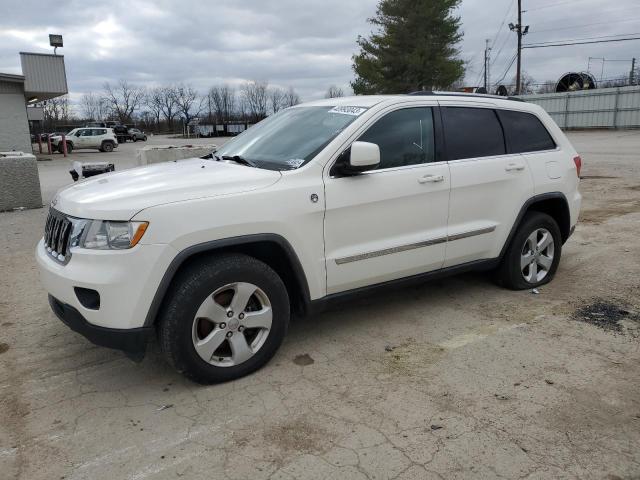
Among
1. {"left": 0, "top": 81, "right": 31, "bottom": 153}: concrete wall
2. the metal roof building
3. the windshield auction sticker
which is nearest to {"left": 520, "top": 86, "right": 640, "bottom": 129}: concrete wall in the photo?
the metal roof building

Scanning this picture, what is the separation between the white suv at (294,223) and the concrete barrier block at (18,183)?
686 centimetres

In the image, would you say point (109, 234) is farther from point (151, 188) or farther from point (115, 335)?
point (115, 335)

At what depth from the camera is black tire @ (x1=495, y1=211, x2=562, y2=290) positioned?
15.8 ft

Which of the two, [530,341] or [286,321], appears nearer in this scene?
[286,321]

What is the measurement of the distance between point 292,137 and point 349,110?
0.48 m

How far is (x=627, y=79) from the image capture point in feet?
143

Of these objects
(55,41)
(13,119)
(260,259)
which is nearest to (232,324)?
(260,259)

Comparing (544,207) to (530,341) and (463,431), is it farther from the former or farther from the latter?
(463,431)

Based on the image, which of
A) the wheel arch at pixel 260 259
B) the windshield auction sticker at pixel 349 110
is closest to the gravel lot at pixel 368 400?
the wheel arch at pixel 260 259

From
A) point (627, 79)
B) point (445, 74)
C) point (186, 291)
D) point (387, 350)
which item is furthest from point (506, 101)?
point (627, 79)

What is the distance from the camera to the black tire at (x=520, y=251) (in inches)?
189

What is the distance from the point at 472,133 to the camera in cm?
448

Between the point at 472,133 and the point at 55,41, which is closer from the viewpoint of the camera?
the point at 472,133

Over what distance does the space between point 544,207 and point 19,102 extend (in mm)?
26893
